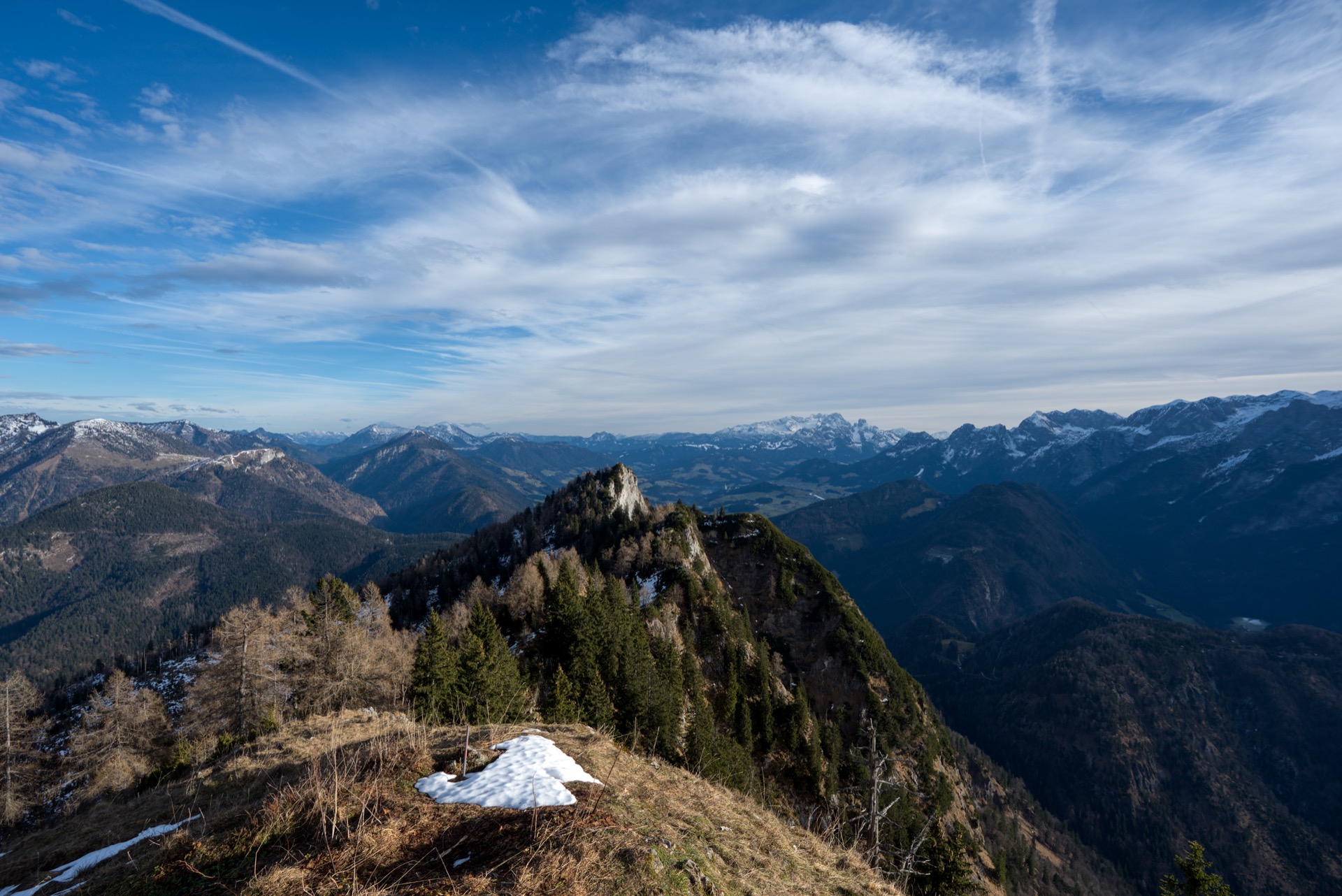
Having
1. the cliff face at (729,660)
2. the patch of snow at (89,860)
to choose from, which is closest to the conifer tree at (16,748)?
the cliff face at (729,660)

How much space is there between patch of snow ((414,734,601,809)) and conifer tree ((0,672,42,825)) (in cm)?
6356

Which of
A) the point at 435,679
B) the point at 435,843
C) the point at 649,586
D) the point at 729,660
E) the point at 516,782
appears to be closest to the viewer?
the point at 435,843

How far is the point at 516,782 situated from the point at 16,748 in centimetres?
6906

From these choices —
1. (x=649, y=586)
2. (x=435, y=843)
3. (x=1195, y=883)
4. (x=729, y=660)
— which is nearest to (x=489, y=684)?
(x=435, y=843)

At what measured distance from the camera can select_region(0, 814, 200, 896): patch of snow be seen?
12203mm

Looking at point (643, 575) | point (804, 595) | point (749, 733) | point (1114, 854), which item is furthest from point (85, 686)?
point (1114, 854)

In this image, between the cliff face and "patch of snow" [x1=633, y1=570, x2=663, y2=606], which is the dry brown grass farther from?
"patch of snow" [x1=633, y1=570, x2=663, y2=606]

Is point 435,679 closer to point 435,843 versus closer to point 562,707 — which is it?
point 562,707

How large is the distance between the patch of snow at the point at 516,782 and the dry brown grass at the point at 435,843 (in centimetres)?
43

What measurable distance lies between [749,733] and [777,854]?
163ft

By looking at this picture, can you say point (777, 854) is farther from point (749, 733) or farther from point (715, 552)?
point (715, 552)

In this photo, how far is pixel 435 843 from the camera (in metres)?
10.0

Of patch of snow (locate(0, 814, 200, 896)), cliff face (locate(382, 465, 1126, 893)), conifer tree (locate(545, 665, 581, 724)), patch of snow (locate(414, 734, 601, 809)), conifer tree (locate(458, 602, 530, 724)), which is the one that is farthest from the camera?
cliff face (locate(382, 465, 1126, 893))

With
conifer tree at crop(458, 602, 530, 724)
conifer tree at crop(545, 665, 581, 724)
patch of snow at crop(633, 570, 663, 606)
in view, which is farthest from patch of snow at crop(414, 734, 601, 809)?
patch of snow at crop(633, 570, 663, 606)
